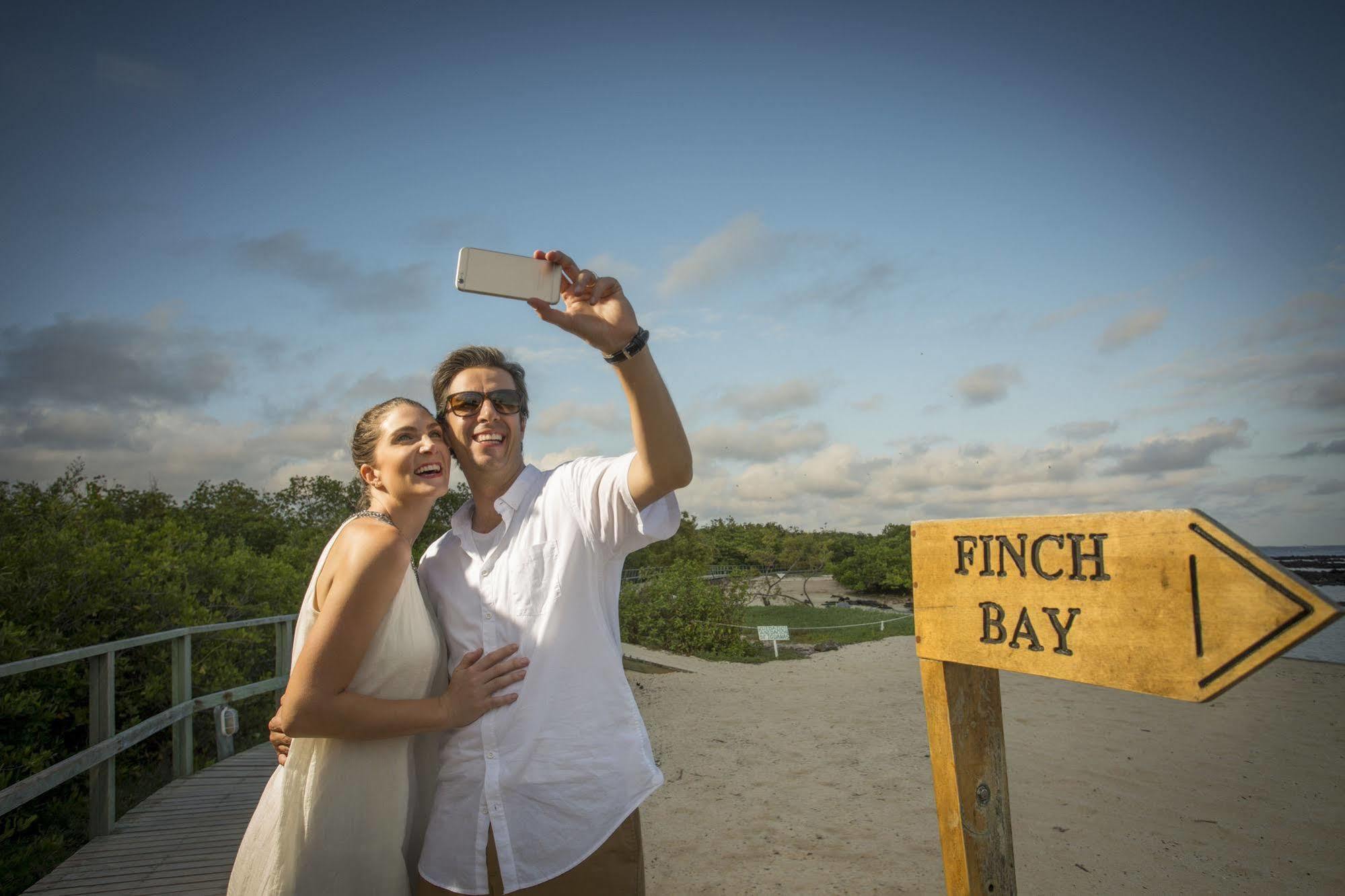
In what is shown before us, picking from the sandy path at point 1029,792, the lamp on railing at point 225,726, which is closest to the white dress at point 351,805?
the sandy path at point 1029,792

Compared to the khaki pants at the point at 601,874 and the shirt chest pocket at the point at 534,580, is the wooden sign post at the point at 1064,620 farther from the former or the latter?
the shirt chest pocket at the point at 534,580

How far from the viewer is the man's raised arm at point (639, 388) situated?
6.06ft

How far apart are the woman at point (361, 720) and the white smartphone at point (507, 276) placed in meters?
0.69

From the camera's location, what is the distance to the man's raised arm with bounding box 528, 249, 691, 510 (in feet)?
6.06

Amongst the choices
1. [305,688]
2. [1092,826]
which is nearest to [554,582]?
[305,688]

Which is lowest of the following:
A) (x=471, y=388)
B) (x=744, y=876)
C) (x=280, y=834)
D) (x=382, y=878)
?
(x=744, y=876)

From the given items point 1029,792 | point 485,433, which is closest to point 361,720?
point 485,433

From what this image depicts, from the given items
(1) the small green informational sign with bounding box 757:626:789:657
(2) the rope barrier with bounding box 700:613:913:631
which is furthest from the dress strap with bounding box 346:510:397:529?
(2) the rope barrier with bounding box 700:613:913:631

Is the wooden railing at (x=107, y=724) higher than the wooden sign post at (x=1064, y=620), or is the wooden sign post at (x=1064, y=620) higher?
the wooden sign post at (x=1064, y=620)

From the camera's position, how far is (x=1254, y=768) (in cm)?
815

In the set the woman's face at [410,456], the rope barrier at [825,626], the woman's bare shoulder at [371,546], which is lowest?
the rope barrier at [825,626]

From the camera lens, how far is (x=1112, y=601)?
5.78 ft

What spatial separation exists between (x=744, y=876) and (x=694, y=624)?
12070 millimetres

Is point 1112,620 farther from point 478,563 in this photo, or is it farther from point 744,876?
point 744,876
